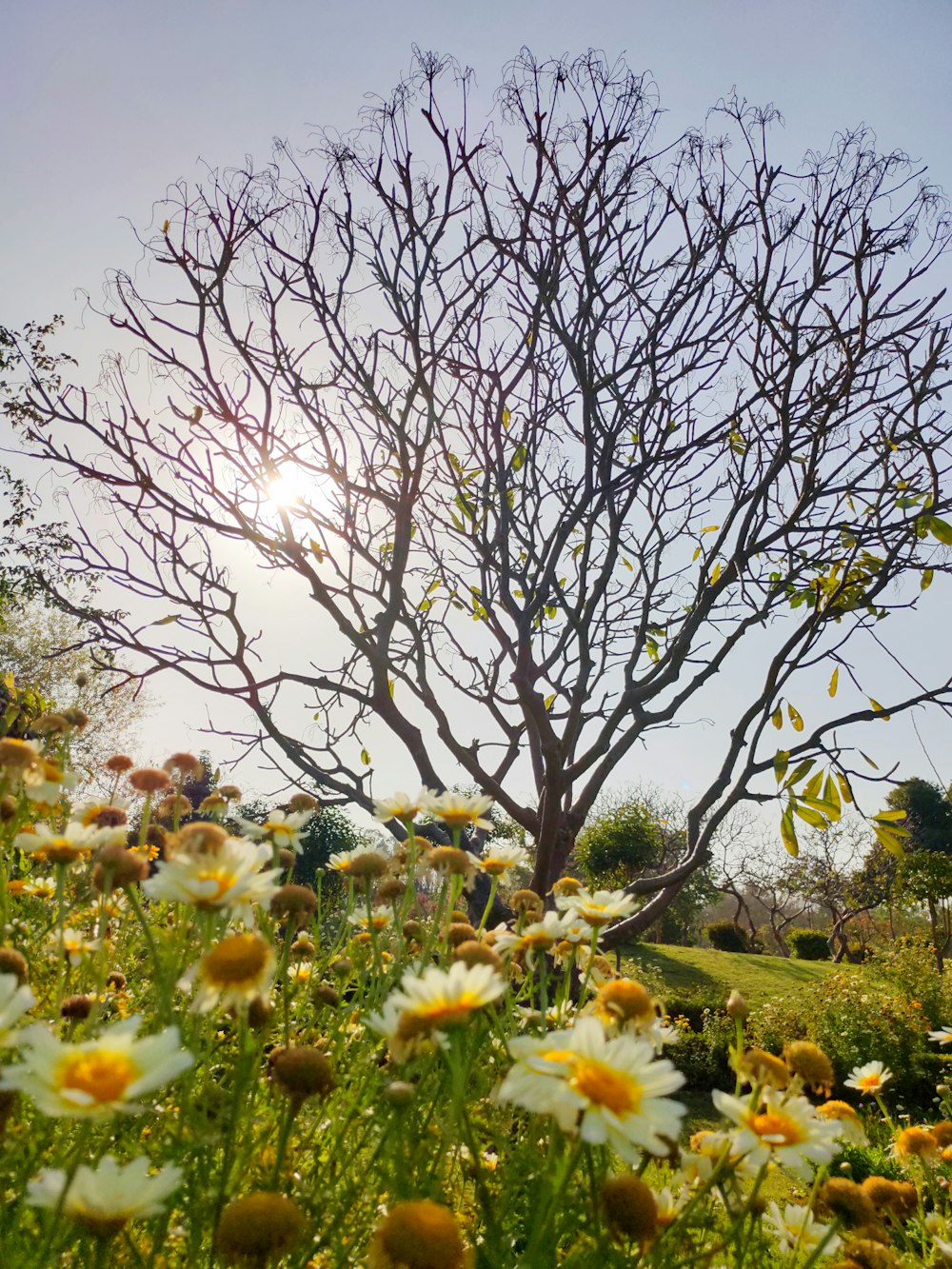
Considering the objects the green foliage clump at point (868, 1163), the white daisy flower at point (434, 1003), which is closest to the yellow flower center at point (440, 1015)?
the white daisy flower at point (434, 1003)

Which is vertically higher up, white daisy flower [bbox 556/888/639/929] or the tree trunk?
white daisy flower [bbox 556/888/639/929]

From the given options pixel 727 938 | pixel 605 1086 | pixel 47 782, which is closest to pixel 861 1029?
pixel 605 1086

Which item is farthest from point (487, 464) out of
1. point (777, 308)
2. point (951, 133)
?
point (951, 133)

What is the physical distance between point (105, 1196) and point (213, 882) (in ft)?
0.86

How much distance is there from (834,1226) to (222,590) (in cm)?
377

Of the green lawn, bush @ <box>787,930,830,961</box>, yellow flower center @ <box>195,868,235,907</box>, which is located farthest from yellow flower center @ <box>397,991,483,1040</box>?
bush @ <box>787,930,830,961</box>

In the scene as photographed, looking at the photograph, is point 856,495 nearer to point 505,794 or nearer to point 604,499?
point 604,499

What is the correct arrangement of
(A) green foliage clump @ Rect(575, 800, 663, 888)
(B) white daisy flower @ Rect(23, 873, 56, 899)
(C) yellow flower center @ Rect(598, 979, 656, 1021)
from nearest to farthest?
(C) yellow flower center @ Rect(598, 979, 656, 1021)
(B) white daisy flower @ Rect(23, 873, 56, 899)
(A) green foliage clump @ Rect(575, 800, 663, 888)

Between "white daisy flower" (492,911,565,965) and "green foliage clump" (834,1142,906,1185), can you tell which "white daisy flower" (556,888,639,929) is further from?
"green foliage clump" (834,1142,906,1185)

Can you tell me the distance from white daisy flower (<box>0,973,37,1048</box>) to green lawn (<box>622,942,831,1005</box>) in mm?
11509

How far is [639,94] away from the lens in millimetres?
3646

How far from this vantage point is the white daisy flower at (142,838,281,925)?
747 mm

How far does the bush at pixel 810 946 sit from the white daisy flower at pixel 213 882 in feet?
78.7

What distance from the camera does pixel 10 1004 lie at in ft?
2.12
